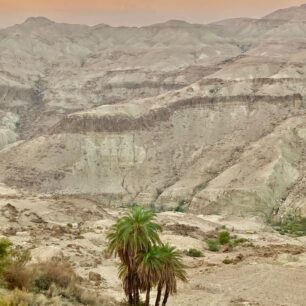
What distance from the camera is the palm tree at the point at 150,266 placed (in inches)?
981

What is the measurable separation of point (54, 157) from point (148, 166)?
1582 centimetres

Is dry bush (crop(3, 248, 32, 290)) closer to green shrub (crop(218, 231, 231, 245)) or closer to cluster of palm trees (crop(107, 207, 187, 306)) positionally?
cluster of palm trees (crop(107, 207, 187, 306))

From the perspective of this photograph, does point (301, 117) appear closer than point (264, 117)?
Yes

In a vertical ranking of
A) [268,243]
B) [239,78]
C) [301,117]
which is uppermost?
[239,78]

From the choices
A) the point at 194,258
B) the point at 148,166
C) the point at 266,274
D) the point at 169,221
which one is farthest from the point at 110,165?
the point at 266,274

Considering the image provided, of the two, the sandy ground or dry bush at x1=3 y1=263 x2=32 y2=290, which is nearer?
dry bush at x1=3 y1=263 x2=32 y2=290

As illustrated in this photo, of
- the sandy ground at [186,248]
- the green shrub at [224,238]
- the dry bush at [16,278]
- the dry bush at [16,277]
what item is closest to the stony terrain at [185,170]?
the sandy ground at [186,248]

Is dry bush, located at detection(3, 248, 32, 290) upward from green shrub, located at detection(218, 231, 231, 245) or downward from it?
upward

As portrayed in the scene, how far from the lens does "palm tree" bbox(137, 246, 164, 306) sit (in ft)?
81.7

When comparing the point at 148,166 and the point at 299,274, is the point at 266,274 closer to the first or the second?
the point at 299,274

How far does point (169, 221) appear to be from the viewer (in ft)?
215

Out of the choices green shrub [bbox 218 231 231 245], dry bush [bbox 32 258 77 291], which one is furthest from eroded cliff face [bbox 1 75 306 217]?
dry bush [bbox 32 258 77 291]

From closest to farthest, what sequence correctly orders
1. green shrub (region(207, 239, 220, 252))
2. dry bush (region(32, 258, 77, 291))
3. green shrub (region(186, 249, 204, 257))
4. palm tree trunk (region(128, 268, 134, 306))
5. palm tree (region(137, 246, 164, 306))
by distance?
dry bush (region(32, 258, 77, 291)) → palm tree (region(137, 246, 164, 306)) → palm tree trunk (region(128, 268, 134, 306)) → green shrub (region(186, 249, 204, 257)) → green shrub (region(207, 239, 220, 252))

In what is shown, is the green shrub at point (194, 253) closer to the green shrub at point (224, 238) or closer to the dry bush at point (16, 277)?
the green shrub at point (224, 238)
